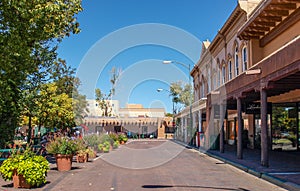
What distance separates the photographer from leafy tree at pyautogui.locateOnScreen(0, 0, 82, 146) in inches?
554

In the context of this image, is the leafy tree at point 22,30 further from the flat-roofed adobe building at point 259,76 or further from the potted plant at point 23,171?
the flat-roofed adobe building at point 259,76

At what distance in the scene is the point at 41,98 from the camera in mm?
19453

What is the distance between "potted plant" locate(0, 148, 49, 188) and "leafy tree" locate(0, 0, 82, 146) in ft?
18.4

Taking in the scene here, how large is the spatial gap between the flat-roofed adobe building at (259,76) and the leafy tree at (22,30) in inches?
333

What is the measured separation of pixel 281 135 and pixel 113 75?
4337cm

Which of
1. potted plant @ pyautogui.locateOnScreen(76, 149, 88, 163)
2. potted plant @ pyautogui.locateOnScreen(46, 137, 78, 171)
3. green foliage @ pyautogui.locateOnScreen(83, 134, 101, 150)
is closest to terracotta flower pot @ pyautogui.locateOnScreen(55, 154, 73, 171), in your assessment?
potted plant @ pyautogui.locateOnScreen(46, 137, 78, 171)

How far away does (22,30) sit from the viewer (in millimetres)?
14945

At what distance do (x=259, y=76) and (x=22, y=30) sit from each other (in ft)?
32.7

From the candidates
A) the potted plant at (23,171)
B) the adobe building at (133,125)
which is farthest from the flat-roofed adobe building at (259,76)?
the adobe building at (133,125)

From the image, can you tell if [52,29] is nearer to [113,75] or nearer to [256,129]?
[256,129]

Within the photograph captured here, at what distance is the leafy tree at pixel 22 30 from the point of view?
1407cm

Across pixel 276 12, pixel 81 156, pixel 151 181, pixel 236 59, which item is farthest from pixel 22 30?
pixel 236 59

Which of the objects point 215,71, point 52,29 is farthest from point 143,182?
point 215,71

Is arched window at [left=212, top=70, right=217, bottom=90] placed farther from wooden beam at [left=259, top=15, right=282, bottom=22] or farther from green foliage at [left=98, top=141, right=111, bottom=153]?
wooden beam at [left=259, top=15, right=282, bottom=22]
